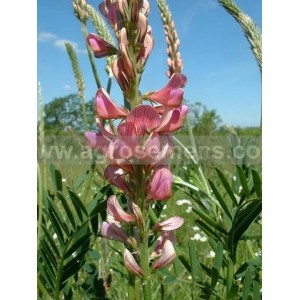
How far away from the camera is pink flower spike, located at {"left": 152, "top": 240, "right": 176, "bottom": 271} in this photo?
41cm

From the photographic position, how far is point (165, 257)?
408mm

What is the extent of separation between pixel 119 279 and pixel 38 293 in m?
0.24

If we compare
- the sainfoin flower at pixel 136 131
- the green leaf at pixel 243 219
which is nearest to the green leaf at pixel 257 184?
the green leaf at pixel 243 219

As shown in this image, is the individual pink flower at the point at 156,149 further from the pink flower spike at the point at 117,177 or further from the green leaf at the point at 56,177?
the green leaf at the point at 56,177

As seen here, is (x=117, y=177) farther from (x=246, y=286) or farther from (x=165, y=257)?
(x=246, y=286)

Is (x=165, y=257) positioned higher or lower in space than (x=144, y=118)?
lower

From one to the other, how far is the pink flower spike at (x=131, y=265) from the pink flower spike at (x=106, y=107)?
10cm

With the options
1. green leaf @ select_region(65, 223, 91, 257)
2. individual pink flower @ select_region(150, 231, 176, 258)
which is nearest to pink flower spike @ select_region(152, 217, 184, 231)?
individual pink flower @ select_region(150, 231, 176, 258)

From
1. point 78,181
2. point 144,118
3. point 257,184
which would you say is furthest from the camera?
point 78,181

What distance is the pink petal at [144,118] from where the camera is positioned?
378 millimetres

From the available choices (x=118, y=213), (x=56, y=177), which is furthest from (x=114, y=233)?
(x=56, y=177)

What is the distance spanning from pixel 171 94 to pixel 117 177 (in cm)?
7
